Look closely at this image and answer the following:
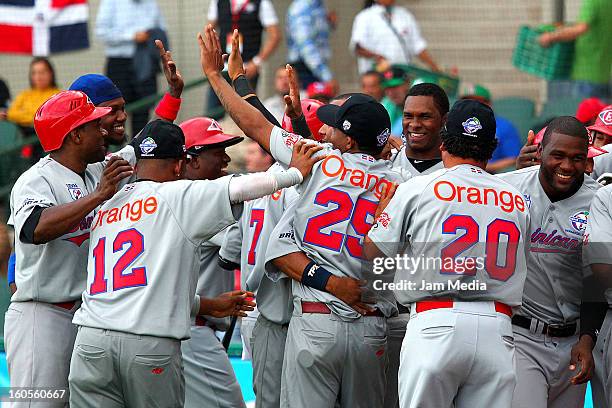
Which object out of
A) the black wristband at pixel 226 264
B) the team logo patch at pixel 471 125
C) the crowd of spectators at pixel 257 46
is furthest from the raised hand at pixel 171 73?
the crowd of spectators at pixel 257 46

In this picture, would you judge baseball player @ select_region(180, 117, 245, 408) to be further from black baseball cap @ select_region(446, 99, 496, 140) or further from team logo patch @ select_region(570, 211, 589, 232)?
team logo patch @ select_region(570, 211, 589, 232)

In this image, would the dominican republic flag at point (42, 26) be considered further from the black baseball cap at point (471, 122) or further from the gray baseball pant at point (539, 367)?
the gray baseball pant at point (539, 367)

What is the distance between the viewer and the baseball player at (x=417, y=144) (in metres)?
5.57

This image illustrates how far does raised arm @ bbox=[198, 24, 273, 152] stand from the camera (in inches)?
203

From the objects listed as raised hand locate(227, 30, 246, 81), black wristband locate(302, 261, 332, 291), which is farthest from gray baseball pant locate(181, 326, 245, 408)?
raised hand locate(227, 30, 246, 81)

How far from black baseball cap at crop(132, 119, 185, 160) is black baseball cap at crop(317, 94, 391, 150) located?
750 millimetres

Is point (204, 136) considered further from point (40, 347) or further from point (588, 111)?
point (588, 111)

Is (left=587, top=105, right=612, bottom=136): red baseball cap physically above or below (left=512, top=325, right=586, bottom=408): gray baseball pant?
above

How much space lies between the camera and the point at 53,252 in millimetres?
5148

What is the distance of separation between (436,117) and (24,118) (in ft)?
19.5

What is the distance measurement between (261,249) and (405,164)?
0.86m

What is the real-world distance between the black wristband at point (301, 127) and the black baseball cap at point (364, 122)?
1.34ft

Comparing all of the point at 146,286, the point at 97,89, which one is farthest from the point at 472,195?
the point at 97,89

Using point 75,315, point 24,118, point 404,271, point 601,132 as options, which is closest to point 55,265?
point 75,315
